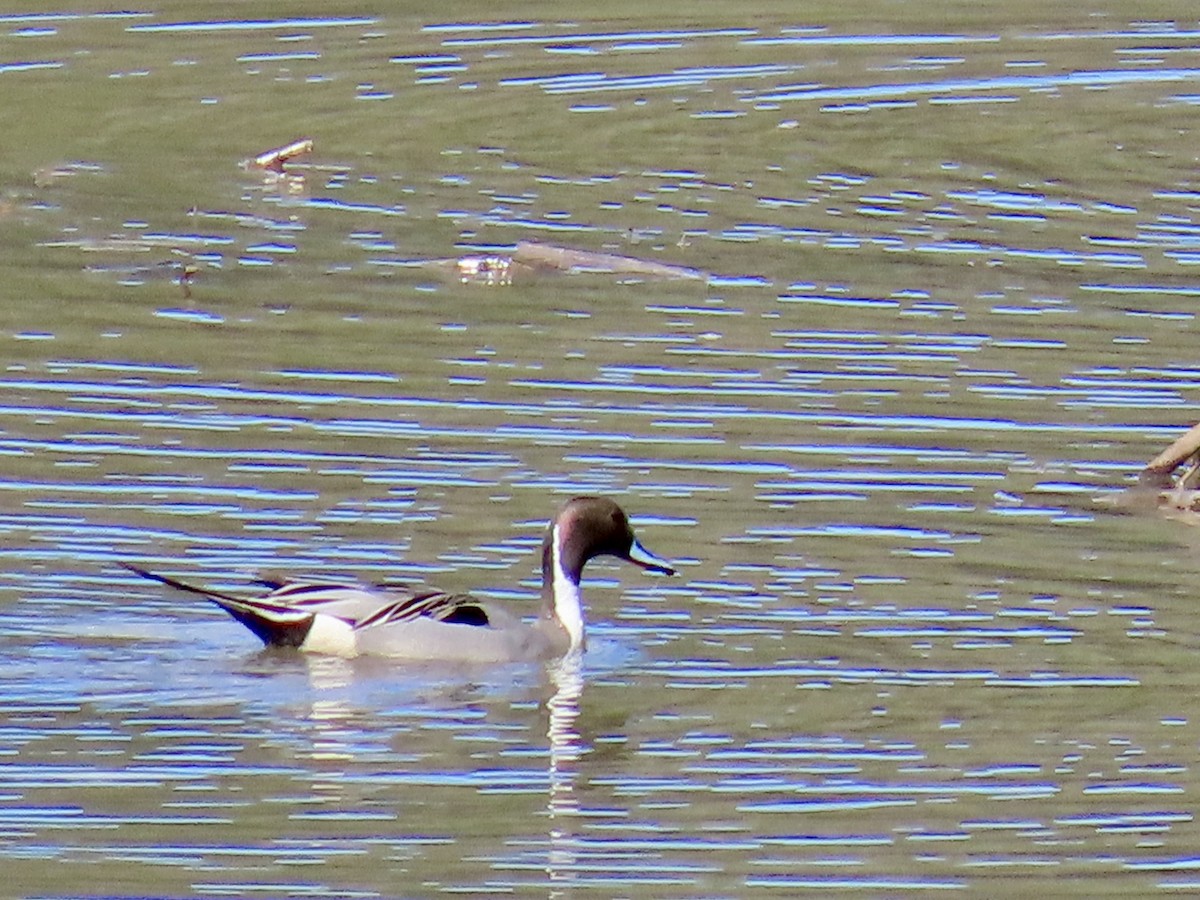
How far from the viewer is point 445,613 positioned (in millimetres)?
10094

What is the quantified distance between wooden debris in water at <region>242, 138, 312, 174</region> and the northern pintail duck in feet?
25.0

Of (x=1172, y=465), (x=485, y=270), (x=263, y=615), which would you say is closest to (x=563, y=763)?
(x=263, y=615)

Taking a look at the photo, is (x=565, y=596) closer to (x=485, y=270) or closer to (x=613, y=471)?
(x=613, y=471)

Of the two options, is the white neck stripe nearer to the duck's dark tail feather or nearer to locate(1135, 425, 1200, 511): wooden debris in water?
the duck's dark tail feather

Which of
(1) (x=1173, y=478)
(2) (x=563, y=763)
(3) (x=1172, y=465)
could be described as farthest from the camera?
(1) (x=1173, y=478)

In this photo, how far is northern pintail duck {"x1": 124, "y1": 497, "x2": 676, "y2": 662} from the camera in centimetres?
1011

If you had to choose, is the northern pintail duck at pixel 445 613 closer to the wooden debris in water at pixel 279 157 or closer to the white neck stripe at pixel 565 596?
the white neck stripe at pixel 565 596

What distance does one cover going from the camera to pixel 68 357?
13695 mm

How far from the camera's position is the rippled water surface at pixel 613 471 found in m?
8.51

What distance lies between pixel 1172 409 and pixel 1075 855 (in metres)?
5.04

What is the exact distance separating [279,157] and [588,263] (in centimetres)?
302

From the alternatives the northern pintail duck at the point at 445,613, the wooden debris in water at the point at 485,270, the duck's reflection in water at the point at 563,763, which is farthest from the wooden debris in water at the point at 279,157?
the duck's reflection in water at the point at 563,763

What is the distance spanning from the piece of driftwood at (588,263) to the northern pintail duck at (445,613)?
15.8ft

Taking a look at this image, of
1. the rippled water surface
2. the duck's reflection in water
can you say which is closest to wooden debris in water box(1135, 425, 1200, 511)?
the rippled water surface
